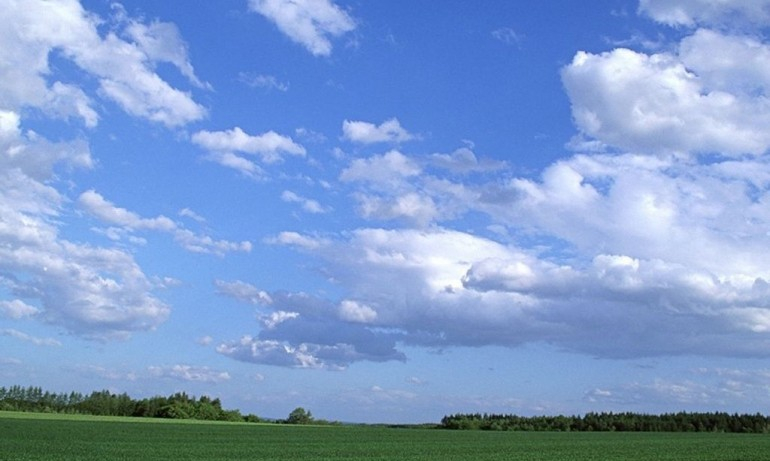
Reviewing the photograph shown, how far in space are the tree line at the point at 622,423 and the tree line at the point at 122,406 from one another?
32.7m

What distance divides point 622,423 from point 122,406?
250 ft

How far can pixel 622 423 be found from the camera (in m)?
115

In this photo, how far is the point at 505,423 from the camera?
363ft

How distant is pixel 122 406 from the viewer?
377 ft

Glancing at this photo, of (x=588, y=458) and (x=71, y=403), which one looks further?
(x=71, y=403)

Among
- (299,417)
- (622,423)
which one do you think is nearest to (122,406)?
(299,417)

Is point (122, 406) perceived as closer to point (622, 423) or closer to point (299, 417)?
point (299, 417)

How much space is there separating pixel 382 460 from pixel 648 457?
571 inches

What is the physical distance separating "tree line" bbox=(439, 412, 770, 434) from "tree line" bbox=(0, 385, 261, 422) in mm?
32677

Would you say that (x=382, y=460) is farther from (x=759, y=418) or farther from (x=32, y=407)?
(x=759, y=418)

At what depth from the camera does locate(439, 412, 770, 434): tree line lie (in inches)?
4313

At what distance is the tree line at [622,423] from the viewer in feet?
359

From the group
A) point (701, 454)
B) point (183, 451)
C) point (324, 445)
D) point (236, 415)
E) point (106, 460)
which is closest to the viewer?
point (106, 460)

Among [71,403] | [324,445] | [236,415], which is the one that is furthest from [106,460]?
[71,403]
